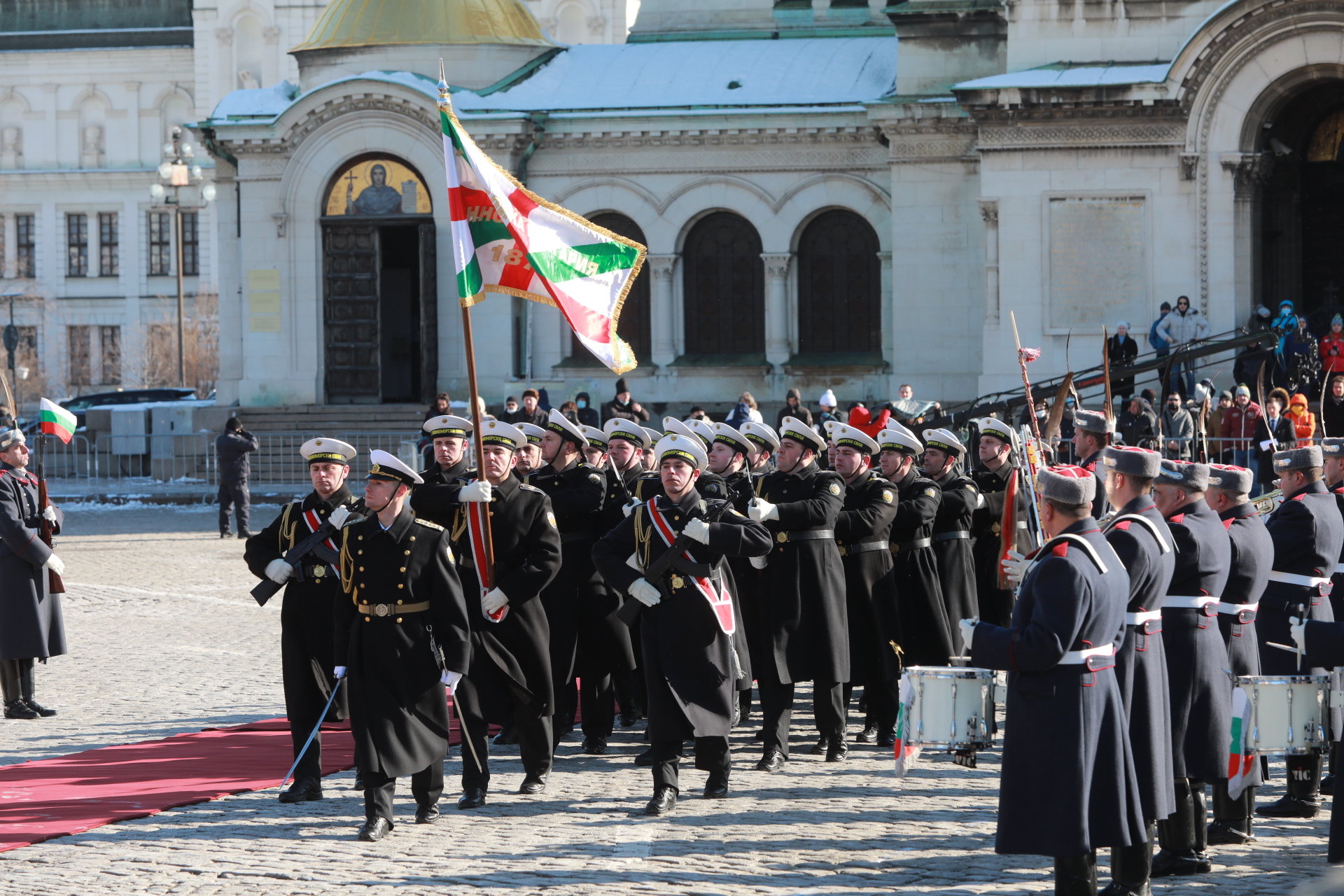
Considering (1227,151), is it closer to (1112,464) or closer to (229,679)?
(229,679)

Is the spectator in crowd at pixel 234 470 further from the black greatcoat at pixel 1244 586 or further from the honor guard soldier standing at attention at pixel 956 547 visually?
the black greatcoat at pixel 1244 586

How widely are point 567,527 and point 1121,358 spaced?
15.3 meters

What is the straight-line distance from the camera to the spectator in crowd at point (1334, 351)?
22.5 meters

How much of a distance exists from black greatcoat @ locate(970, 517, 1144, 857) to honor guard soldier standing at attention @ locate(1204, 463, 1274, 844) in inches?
63.5

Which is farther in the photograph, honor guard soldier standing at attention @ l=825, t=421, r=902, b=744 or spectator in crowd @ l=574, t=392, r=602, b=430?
spectator in crowd @ l=574, t=392, r=602, b=430

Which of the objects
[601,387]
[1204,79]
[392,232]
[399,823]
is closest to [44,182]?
[392,232]

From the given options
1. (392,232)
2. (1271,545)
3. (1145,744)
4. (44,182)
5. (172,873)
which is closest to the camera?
(1145,744)

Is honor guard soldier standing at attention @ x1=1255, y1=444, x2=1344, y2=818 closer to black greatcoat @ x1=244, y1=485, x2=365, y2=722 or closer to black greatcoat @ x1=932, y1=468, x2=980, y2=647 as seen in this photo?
black greatcoat @ x1=932, y1=468, x2=980, y2=647

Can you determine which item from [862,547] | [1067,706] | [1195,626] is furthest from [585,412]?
[1067,706]

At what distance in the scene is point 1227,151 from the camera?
86.2 ft

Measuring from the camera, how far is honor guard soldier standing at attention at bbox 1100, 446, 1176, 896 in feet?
24.6

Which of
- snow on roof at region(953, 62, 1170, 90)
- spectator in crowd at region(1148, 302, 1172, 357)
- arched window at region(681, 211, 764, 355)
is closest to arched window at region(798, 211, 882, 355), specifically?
arched window at region(681, 211, 764, 355)

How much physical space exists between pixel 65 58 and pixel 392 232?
4714cm

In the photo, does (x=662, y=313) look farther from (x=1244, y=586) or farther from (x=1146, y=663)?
(x=1146, y=663)
